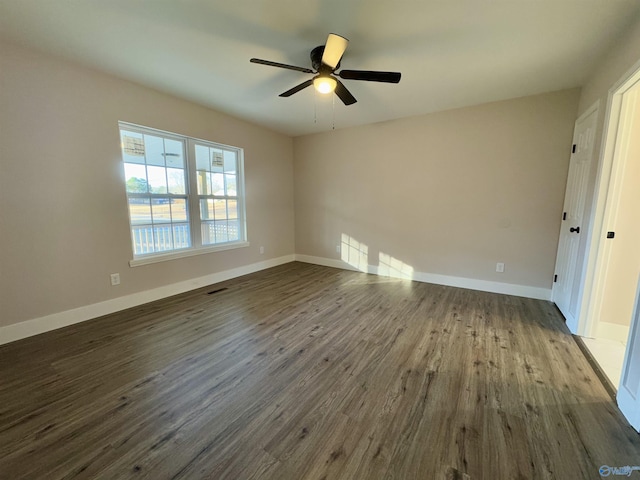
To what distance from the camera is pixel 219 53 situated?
7.72 feet

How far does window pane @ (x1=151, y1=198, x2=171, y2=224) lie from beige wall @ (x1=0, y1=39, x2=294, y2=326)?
0.37 metres

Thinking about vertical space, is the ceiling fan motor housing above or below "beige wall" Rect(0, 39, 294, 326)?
above

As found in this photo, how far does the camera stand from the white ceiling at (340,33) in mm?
1808

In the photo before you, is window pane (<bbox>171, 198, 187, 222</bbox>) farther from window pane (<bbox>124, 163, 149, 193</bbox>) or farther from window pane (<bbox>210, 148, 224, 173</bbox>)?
window pane (<bbox>210, 148, 224, 173</bbox>)

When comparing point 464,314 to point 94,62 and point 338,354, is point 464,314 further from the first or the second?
point 94,62

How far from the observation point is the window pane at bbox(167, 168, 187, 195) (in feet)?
11.5

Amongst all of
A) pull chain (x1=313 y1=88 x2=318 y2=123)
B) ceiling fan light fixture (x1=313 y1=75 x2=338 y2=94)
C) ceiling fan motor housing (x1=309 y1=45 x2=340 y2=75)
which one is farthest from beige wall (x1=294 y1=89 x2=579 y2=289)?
ceiling fan motor housing (x1=309 y1=45 x2=340 y2=75)

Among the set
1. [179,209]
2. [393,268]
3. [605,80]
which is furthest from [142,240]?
[605,80]

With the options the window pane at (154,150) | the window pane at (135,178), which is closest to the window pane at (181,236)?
the window pane at (135,178)

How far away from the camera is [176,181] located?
141 inches

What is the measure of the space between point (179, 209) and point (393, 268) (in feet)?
11.3

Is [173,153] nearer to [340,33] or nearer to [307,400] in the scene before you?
[340,33]

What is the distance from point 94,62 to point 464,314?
184 inches

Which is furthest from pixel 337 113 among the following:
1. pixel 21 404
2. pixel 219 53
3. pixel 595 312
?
pixel 21 404
